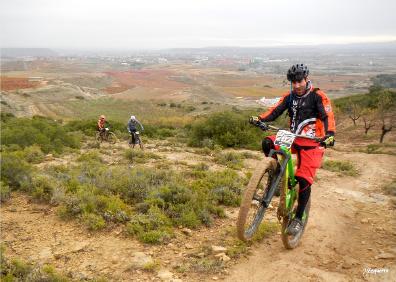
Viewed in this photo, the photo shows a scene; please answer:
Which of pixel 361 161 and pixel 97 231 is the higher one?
pixel 97 231

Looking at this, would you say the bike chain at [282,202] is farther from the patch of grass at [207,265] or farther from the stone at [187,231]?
the stone at [187,231]

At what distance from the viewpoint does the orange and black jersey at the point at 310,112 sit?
5180mm

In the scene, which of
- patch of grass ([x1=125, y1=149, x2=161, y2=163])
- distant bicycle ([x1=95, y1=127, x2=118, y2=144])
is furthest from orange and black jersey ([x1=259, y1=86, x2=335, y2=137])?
distant bicycle ([x1=95, y1=127, x2=118, y2=144])

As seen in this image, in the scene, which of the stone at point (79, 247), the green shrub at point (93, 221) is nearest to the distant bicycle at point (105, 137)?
the green shrub at point (93, 221)

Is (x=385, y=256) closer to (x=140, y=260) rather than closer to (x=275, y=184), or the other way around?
(x=275, y=184)

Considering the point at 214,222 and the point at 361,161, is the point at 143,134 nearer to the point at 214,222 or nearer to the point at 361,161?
the point at 361,161

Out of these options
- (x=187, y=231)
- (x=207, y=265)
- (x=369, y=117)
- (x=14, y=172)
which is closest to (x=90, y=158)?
(x=14, y=172)

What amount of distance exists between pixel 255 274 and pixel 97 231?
2.54 meters

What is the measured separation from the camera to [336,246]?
5785mm

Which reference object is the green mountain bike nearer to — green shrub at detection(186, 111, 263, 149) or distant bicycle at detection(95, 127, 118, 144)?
green shrub at detection(186, 111, 263, 149)

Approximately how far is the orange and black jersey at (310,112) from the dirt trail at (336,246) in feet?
5.75

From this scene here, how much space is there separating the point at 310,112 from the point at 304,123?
173 mm

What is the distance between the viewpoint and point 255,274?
4.78 meters

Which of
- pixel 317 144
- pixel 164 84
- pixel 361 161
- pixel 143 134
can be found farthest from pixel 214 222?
pixel 164 84
